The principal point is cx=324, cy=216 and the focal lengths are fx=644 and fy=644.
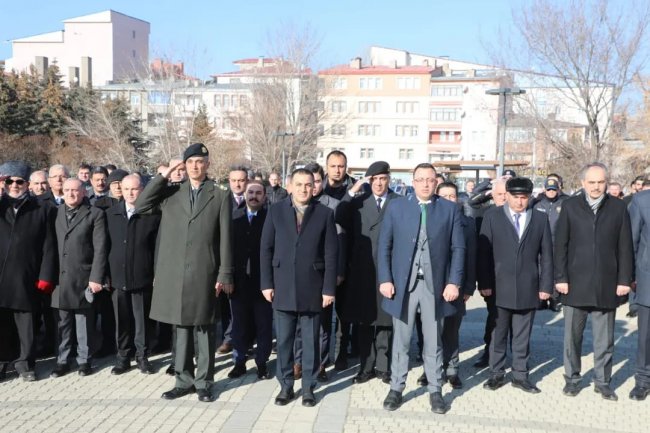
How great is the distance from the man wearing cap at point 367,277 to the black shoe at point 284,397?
0.91m

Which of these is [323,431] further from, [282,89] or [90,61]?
[90,61]

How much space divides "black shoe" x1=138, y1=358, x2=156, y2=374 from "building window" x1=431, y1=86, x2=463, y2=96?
7171cm

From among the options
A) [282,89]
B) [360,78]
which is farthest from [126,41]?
[282,89]

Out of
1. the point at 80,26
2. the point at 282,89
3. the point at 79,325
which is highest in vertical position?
the point at 80,26

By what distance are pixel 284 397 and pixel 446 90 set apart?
239 feet

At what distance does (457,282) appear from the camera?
598 centimetres

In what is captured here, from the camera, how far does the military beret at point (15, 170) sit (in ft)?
21.9

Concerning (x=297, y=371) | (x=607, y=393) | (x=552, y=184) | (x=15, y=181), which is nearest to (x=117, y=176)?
(x=15, y=181)

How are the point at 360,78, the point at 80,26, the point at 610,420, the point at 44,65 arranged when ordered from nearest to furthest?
the point at 610,420 < the point at 44,65 < the point at 80,26 < the point at 360,78

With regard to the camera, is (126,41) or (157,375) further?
(126,41)

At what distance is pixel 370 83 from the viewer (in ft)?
254

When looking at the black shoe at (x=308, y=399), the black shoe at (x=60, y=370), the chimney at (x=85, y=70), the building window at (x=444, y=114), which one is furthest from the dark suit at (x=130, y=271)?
the building window at (x=444, y=114)

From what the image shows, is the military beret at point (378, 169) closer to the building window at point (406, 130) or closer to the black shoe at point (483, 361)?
the black shoe at point (483, 361)

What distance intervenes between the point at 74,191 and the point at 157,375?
216 cm
